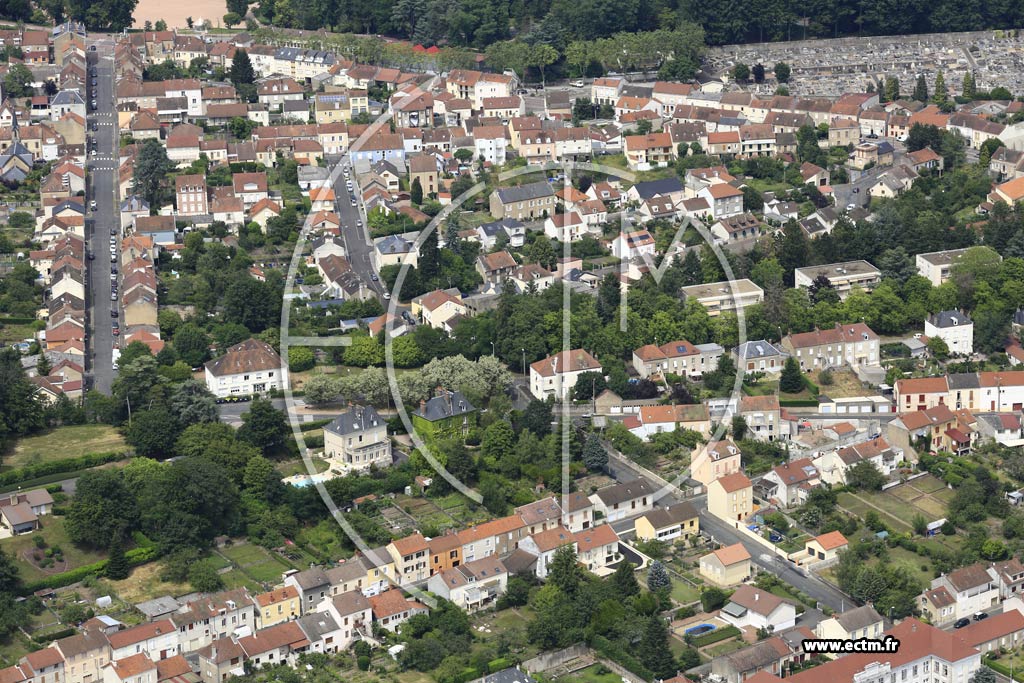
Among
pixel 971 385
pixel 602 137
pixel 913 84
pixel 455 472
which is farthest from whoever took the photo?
pixel 913 84

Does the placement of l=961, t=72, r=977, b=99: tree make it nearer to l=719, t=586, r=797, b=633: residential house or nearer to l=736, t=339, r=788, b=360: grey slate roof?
l=736, t=339, r=788, b=360: grey slate roof

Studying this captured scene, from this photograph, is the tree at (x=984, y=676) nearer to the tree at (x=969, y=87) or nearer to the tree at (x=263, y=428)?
the tree at (x=263, y=428)

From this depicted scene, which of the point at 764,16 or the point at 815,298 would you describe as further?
the point at 764,16

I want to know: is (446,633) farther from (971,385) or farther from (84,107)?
(84,107)

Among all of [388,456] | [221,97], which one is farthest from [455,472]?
[221,97]

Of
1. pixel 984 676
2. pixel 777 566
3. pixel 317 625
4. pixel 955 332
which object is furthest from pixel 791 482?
pixel 317 625

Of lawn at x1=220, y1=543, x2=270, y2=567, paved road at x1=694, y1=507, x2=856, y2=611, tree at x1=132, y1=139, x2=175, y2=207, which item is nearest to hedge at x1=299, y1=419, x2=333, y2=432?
lawn at x1=220, y1=543, x2=270, y2=567
